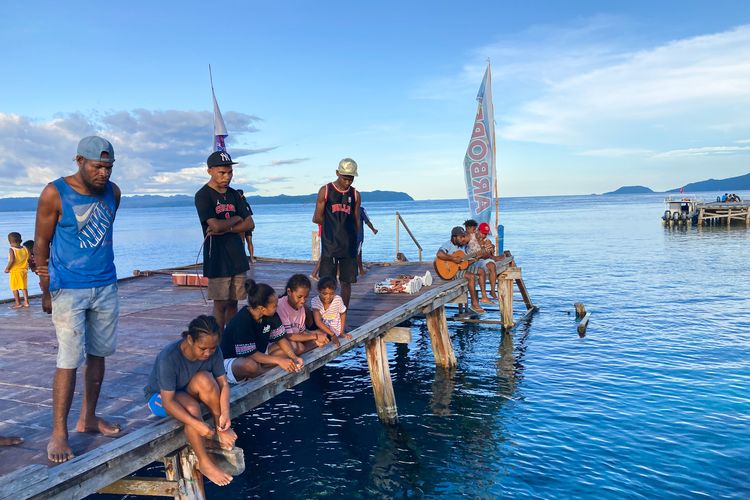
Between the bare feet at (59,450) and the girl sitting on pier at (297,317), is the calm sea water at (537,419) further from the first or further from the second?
the bare feet at (59,450)

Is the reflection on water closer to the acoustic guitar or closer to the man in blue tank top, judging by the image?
the acoustic guitar

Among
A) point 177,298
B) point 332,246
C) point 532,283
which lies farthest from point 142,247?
point 332,246

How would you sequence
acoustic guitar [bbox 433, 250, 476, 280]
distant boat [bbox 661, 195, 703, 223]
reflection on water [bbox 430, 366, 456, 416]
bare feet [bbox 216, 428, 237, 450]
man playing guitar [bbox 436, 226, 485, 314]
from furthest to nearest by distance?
distant boat [bbox 661, 195, 703, 223] < acoustic guitar [bbox 433, 250, 476, 280] < man playing guitar [bbox 436, 226, 485, 314] < reflection on water [bbox 430, 366, 456, 416] < bare feet [bbox 216, 428, 237, 450]

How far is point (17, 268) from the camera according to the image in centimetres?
1095

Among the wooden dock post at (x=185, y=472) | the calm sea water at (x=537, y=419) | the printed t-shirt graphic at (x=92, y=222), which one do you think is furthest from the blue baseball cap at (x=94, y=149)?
the calm sea water at (x=537, y=419)

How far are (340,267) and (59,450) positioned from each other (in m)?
4.64

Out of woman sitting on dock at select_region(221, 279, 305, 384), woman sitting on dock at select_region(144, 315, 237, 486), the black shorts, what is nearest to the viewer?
woman sitting on dock at select_region(144, 315, 237, 486)

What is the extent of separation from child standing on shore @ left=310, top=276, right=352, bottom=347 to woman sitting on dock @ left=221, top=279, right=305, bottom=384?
3.39ft

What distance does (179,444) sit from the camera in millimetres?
4648

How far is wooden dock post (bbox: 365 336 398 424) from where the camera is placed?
9339 millimetres

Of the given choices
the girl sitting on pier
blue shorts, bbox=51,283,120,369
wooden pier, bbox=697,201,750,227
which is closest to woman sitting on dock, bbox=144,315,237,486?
blue shorts, bbox=51,283,120,369

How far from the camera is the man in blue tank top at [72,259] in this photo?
3926 millimetres

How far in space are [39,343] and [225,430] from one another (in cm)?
450

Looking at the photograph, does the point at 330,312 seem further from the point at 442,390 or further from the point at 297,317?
the point at 442,390
